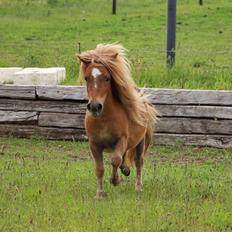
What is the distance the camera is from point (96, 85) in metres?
7.28

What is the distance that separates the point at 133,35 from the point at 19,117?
11134 mm

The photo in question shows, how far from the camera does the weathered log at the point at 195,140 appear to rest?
35.6ft

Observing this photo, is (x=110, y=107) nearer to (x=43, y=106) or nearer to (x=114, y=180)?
(x=114, y=180)

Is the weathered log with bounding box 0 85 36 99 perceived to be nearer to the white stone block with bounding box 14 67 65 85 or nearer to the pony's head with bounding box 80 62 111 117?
the white stone block with bounding box 14 67 65 85

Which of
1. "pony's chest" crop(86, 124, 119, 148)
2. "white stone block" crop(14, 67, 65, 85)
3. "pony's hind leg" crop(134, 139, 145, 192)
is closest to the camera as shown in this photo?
"pony's chest" crop(86, 124, 119, 148)

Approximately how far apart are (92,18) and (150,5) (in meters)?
4.14

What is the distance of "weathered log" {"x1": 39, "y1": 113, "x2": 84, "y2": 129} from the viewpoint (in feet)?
37.7

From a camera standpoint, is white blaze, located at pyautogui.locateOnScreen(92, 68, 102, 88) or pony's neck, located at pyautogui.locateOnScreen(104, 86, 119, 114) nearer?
white blaze, located at pyautogui.locateOnScreen(92, 68, 102, 88)

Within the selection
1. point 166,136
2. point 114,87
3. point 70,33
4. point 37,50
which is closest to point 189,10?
point 70,33

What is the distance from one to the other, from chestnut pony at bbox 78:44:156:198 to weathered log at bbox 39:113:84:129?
11.3 feet

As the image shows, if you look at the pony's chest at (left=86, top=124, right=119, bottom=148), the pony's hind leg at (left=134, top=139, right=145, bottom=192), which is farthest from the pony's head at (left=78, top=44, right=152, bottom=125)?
the pony's hind leg at (left=134, top=139, right=145, bottom=192)

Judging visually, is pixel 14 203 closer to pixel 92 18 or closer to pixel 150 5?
pixel 92 18

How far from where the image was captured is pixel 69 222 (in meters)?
6.55

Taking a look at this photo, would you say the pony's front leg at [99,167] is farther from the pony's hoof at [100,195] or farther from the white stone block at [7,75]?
the white stone block at [7,75]
